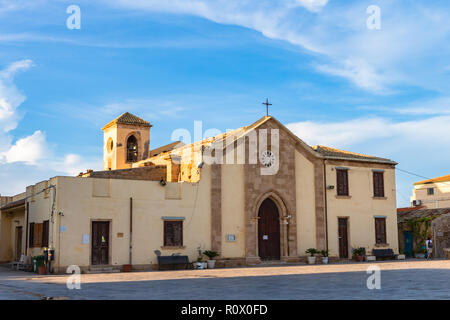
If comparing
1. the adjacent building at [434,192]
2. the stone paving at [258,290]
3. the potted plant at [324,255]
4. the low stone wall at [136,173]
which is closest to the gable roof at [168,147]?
the low stone wall at [136,173]

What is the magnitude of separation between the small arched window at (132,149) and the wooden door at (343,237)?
1795 centimetres

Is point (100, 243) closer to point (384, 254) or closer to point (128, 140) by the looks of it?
point (384, 254)

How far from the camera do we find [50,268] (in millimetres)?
23375

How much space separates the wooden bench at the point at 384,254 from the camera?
32219 mm

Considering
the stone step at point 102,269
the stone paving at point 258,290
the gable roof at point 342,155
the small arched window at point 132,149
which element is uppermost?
the small arched window at point 132,149

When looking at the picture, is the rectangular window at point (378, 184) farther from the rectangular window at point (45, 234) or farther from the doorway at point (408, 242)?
A: the rectangular window at point (45, 234)

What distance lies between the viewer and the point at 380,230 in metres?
33.2

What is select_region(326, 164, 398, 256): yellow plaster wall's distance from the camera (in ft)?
103

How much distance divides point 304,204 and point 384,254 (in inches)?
250

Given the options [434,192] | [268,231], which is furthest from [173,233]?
[434,192]

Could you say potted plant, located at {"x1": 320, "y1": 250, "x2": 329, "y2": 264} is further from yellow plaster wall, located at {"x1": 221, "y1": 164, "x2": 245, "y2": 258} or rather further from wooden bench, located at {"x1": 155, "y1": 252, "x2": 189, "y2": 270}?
wooden bench, located at {"x1": 155, "y1": 252, "x2": 189, "y2": 270}

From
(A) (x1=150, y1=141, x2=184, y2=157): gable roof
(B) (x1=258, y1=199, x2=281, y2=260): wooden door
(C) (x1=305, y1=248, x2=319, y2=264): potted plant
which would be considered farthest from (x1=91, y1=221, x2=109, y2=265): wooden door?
(A) (x1=150, y1=141, x2=184, y2=157): gable roof
